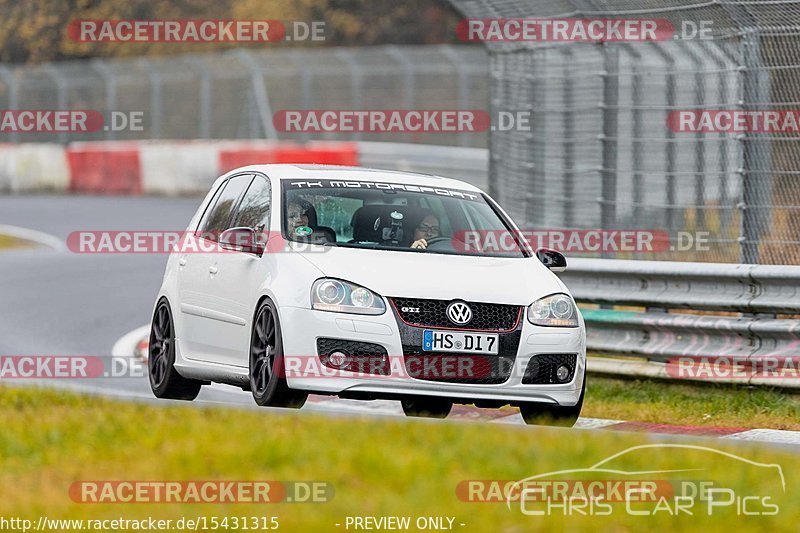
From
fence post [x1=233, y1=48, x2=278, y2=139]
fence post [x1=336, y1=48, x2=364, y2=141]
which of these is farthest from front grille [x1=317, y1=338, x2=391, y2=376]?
fence post [x1=233, y1=48, x2=278, y2=139]

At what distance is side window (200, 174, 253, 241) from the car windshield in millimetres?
768

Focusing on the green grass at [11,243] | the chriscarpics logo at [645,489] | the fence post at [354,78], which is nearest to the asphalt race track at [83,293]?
the green grass at [11,243]

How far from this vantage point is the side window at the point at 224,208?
37.5ft

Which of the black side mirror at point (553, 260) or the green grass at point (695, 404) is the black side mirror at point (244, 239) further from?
the green grass at point (695, 404)

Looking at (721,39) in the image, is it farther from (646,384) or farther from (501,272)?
(501,272)

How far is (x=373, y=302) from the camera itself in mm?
9586

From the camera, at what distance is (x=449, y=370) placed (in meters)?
9.59

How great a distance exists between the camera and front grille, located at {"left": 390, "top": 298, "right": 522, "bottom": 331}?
377 inches

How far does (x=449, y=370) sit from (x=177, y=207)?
22881 mm

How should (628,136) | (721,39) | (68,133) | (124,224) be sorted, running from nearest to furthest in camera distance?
(721,39), (628,136), (124,224), (68,133)

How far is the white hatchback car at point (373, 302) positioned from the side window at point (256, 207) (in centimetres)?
1

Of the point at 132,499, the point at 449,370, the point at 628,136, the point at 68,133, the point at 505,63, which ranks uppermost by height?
the point at 68,133

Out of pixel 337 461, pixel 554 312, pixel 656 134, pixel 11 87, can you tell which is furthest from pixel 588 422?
pixel 11 87

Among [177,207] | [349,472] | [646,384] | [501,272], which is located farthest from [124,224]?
[349,472]
